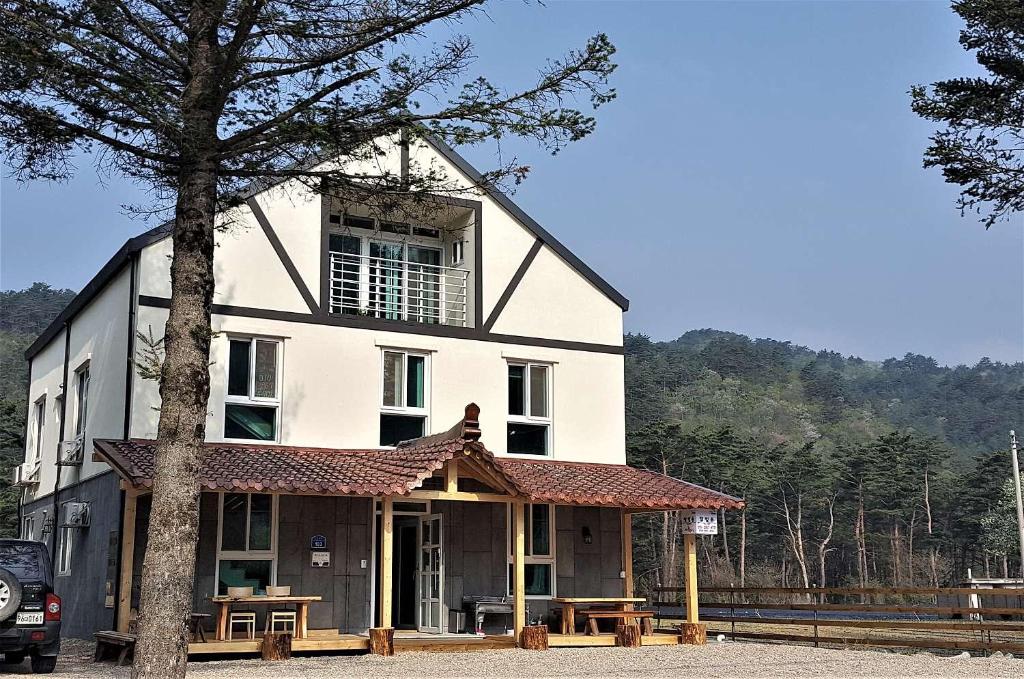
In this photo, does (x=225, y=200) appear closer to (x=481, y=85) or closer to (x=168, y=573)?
(x=481, y=85)

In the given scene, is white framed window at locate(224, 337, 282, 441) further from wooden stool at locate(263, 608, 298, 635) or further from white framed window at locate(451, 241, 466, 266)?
white framed window at locate(451, 241, 466, 266)

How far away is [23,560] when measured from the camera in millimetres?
12805

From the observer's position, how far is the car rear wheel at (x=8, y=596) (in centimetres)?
1206

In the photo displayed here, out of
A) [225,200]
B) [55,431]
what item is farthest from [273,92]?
[55,431]

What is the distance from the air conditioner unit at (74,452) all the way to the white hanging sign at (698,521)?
9.75 metres

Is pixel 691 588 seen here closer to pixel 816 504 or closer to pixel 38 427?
pixel 38 427

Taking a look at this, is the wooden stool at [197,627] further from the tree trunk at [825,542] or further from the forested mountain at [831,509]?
the tree trunk at [825,542]

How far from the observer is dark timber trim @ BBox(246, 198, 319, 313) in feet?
58.0

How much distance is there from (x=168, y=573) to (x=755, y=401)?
345 feet

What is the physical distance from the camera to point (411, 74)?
1005 cm

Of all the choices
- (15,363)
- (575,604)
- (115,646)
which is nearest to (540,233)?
(575,604)

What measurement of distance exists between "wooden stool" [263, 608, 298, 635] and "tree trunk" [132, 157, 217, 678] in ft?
21.4

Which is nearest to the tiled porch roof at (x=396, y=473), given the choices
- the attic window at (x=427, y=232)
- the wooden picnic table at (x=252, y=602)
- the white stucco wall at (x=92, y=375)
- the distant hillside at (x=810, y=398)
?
the white stucco wall at (x=92, y=375)

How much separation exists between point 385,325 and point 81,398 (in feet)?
18.1
